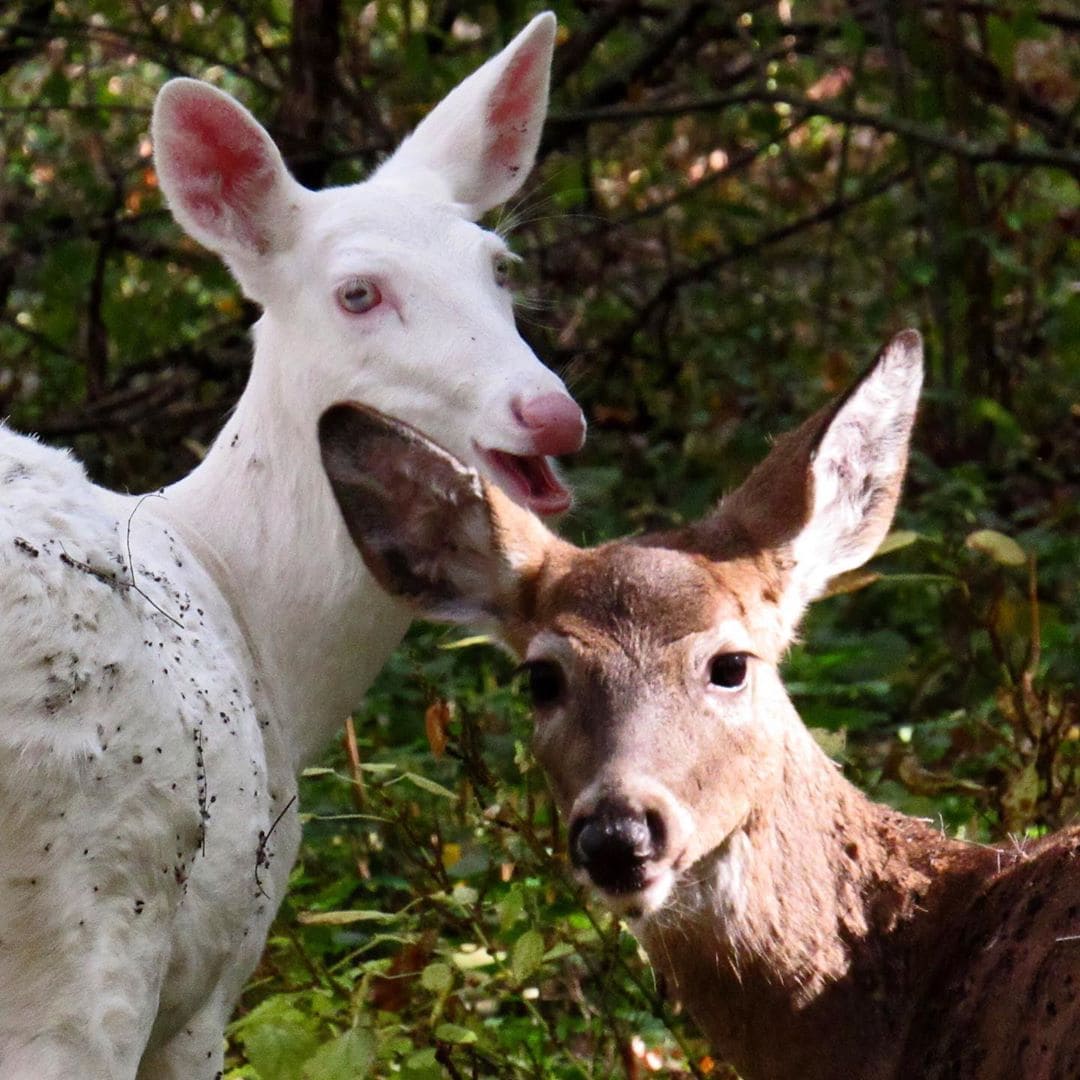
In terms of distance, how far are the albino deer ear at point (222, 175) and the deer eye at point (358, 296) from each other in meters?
0.26

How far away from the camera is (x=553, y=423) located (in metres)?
3.83

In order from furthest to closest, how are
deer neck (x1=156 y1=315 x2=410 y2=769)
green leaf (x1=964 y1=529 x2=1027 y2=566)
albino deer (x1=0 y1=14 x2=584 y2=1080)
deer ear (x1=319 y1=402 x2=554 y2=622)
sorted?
1. green leaf (x1=964 y1=529 x2=1027 y2=566)
2. deer neck (x1=156 y1=315 x2=410 y2=769)
3. deer ear (x1=319 y1=402 x2=554 y2=622)
4. albino deer (x1=0 y1=14 x2=584 y2=1080)

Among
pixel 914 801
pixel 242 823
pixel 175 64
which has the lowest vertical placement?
pixel 914 801

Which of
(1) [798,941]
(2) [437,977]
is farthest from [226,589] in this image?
(1) [798,941]

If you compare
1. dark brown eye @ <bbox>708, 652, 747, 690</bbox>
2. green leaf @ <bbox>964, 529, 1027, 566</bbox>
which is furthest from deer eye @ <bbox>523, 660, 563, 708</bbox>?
green leaf @ <bbox>964, 529, 1027, 566</bbox>

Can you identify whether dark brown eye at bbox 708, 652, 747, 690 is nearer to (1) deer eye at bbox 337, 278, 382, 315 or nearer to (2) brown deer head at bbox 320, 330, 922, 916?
(2) brown deer head at bbox 320, 330, 922, 916

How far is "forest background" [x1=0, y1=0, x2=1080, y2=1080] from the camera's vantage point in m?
4.63

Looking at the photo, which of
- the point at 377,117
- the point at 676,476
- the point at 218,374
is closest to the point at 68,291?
the point at 218,374

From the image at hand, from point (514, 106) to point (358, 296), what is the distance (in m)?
0.89

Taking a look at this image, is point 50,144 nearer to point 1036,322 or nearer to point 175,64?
point 175,64

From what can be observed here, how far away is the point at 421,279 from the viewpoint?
413 centimetres

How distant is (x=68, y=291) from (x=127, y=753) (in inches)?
192

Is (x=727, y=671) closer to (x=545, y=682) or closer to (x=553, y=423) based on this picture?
(x=545, y=682)

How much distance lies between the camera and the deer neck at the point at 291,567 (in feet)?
13.0
